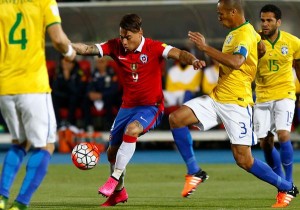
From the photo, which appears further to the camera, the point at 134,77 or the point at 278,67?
the point at 278,67

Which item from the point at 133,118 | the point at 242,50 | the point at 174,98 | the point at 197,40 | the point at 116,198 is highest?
the point at 197,40

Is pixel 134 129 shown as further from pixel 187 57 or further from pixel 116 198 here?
pixel 187 57

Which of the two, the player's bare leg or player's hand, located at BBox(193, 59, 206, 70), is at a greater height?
player's hand, located at BBox(193, 59, 206, 70)

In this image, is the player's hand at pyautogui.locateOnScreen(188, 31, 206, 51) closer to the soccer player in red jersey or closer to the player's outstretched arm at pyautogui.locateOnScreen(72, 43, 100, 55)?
the soccer player in red jersey

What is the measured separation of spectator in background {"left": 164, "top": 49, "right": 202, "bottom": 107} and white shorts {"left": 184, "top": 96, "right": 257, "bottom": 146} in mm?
10087

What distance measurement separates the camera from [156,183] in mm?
15594

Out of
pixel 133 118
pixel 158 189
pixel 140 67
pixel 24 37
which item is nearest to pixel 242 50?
pixel 140 67

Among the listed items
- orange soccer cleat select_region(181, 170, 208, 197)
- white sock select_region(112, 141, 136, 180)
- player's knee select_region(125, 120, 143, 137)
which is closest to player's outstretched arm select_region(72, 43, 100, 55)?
player's knee select_region(125, 120, 143, 137)

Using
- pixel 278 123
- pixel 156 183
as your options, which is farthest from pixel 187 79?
pixel 278 123

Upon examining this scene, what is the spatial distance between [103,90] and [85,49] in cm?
1092

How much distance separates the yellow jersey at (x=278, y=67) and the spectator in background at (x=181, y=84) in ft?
27.5

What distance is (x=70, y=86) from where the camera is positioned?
2280cm

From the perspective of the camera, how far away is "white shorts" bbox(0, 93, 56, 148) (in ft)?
30.5

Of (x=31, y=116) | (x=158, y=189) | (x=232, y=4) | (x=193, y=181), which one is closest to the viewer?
(x=31, y=116)
